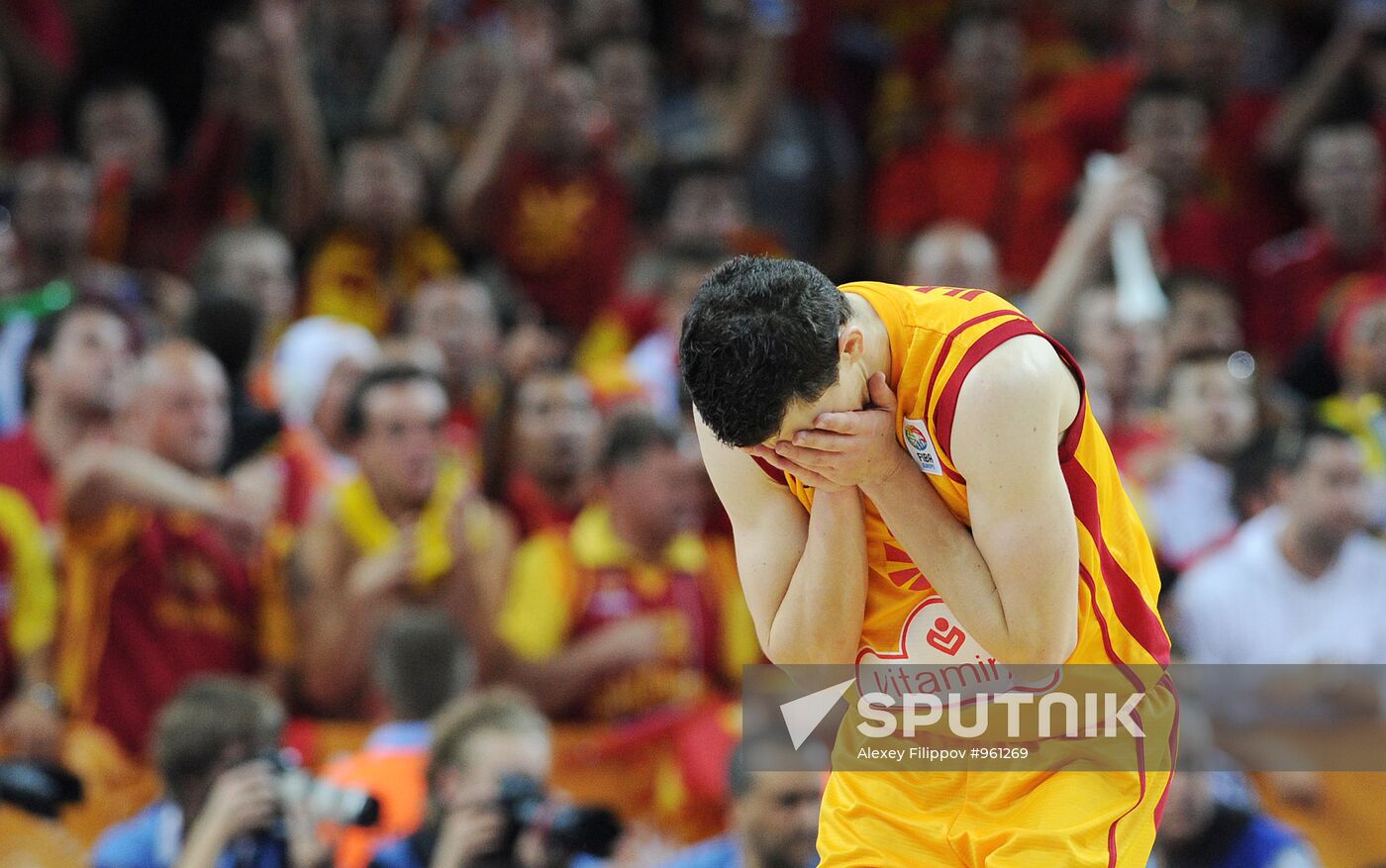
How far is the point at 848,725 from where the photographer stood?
143 inches

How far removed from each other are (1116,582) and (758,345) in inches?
37.3

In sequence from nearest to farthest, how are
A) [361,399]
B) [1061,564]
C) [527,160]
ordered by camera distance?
[1061,564], [361,399], [527,160]

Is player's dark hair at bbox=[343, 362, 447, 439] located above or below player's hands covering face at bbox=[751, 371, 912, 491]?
below

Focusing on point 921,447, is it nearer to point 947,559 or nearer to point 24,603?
point 947,559

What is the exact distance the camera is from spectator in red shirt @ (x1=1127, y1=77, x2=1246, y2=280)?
9109 mm

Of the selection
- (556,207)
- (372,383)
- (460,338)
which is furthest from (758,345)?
(556,207)

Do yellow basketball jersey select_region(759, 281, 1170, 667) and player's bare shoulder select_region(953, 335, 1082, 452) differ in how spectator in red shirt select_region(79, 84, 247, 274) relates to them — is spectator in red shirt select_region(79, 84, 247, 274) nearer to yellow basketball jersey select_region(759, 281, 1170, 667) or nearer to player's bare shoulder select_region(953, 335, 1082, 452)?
yellow basketball jersey select_region(759, 281, 1170, 667)

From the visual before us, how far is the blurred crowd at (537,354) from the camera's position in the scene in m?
5.86

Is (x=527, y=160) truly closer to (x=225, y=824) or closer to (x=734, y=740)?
(x=734, y=740)

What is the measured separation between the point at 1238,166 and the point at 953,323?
24.2ft

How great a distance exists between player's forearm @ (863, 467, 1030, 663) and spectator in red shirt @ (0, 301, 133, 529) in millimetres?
4179

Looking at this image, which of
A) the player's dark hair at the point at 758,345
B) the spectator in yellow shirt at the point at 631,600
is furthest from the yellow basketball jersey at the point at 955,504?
the spectator in yellow shirt at the point at 631,600

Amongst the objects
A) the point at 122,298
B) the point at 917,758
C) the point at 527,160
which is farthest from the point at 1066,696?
the point at 527,160

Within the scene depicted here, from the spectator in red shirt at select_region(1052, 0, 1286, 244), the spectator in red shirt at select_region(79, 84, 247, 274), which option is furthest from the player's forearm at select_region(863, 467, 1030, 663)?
the spectator in red shirt at select_region(1052, 0, 1286, 244)
